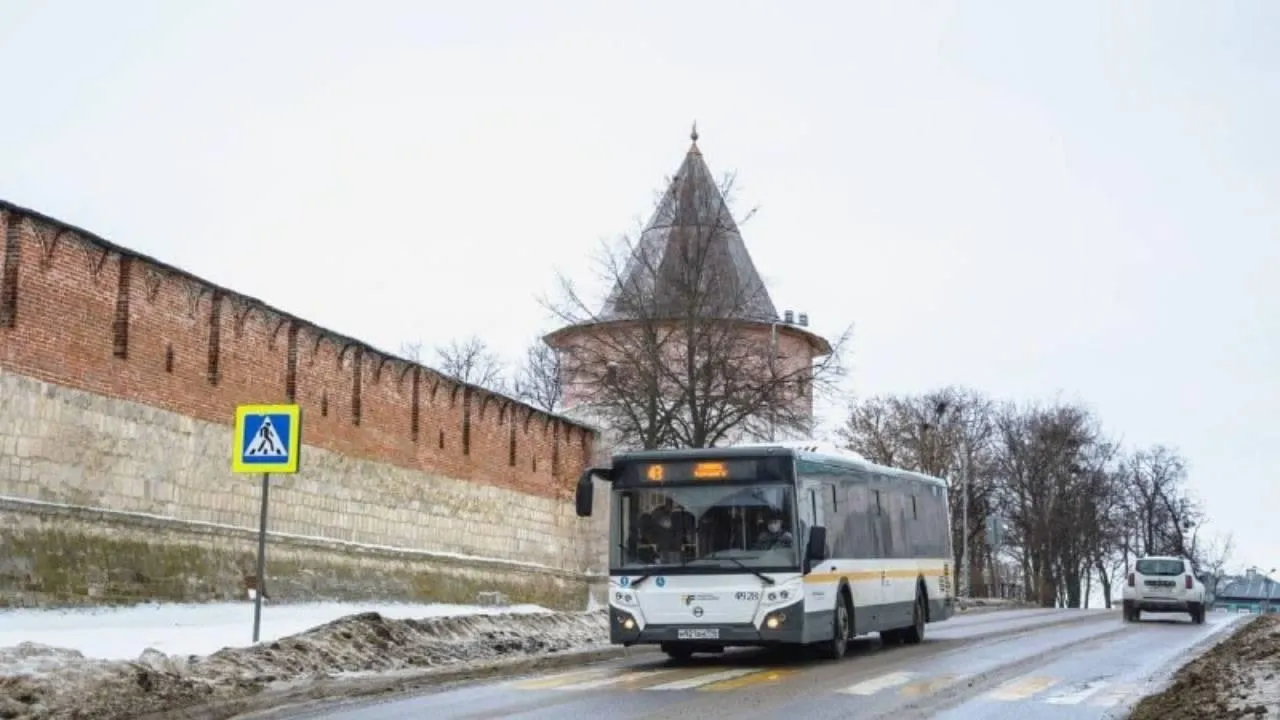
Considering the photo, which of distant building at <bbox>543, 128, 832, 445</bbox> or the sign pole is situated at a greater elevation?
distant building at <bbox>543, 128, 832, 445</bbox>

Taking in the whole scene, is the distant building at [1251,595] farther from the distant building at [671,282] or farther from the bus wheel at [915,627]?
the bus wheel at [915,627]

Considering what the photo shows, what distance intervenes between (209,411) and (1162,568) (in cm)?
2427

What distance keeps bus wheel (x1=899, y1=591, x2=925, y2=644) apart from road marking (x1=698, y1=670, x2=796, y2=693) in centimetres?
689

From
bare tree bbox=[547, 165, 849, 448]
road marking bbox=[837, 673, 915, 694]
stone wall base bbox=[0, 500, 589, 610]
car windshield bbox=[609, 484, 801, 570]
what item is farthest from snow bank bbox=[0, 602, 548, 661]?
bare tree bbox=[547, 165, 849, 448]

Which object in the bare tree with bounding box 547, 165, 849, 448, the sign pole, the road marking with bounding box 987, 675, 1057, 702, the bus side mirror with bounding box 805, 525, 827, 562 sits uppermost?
the bare tree with bounding box 547, 165, 849, 448

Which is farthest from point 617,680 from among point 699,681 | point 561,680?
point 699,681

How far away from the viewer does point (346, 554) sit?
87.1 feet

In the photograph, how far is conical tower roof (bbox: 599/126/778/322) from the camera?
128 ft

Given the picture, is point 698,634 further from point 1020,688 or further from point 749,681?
point 1020,688

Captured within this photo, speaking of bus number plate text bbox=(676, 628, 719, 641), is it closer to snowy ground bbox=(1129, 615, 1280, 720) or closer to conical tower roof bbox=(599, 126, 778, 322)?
snowy ground bbox=(1129, 615, 1280, 720)

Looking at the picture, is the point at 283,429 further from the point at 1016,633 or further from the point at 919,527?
the point at 1016,633

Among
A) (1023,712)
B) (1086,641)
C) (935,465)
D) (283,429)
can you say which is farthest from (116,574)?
(935,465)

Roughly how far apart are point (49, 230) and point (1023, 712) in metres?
12.6

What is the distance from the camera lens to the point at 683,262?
39.1 metres
